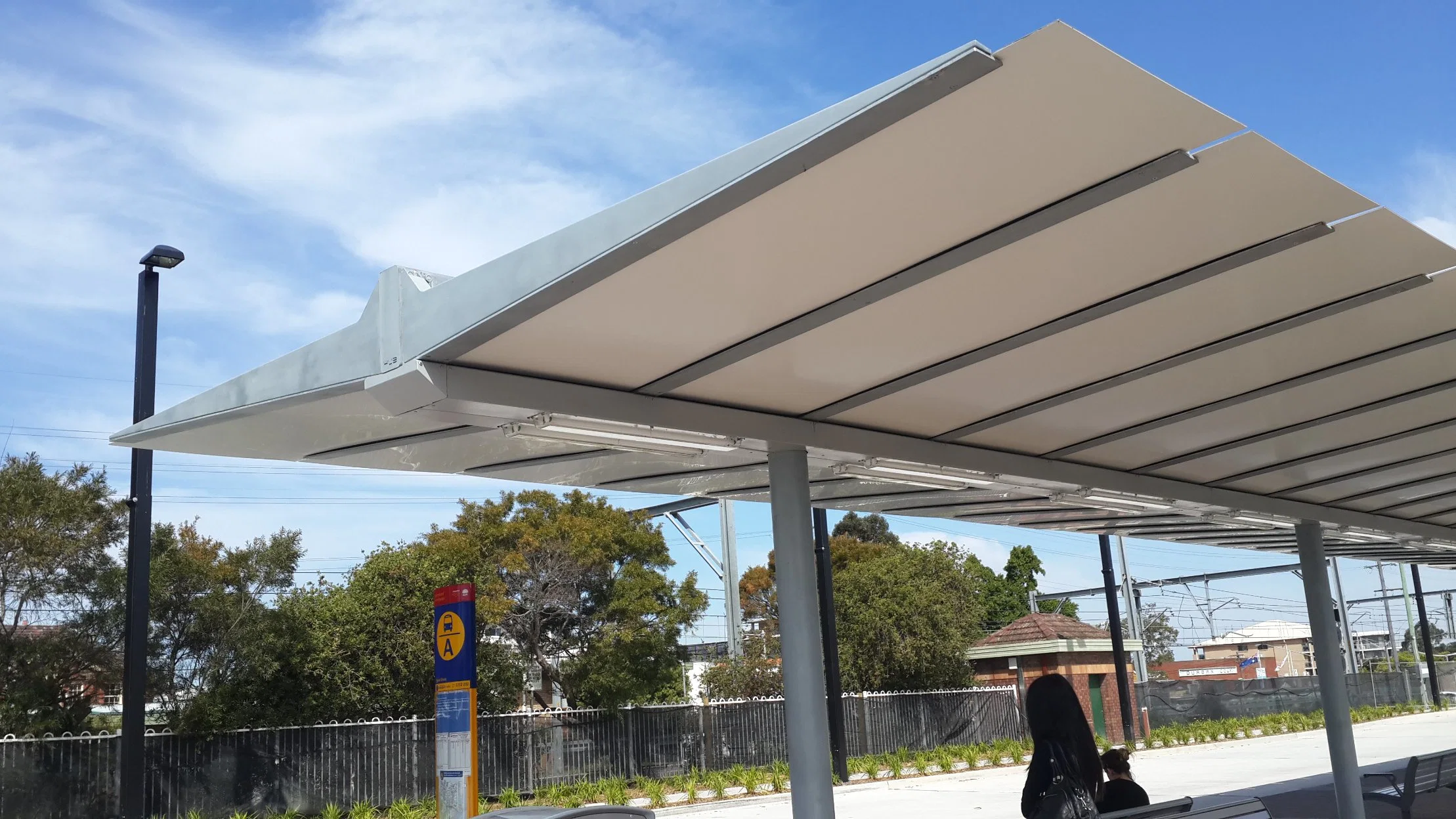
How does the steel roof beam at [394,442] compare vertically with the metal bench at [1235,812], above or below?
above

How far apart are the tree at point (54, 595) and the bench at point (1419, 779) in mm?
16951

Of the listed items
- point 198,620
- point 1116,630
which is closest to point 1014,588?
point 1116,630

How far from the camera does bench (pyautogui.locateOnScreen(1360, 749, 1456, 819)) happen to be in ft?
33.4

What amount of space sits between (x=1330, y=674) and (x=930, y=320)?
8.53m

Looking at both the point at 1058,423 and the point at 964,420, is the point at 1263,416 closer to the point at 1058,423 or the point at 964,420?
the point at 1058,423

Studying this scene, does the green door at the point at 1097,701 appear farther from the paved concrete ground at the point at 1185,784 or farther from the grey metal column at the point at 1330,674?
the grey metal column at the point at 1330,674

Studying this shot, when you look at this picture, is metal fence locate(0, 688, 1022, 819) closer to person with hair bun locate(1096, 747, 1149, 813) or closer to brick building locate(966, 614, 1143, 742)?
brick building locate(966, 614, 1143, 742)

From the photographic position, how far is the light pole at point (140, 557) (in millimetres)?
11102

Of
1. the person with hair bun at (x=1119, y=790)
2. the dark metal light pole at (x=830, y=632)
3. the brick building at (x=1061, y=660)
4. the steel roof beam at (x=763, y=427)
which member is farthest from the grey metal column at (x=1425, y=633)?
the person with hair bun at (x=1119, y=790)

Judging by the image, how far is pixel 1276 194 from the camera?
410 cm

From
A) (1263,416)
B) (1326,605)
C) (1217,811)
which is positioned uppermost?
(1263,416)

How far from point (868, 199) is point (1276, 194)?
1.46 m

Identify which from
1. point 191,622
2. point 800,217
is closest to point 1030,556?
point 191,622

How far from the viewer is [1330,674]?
452 inches
